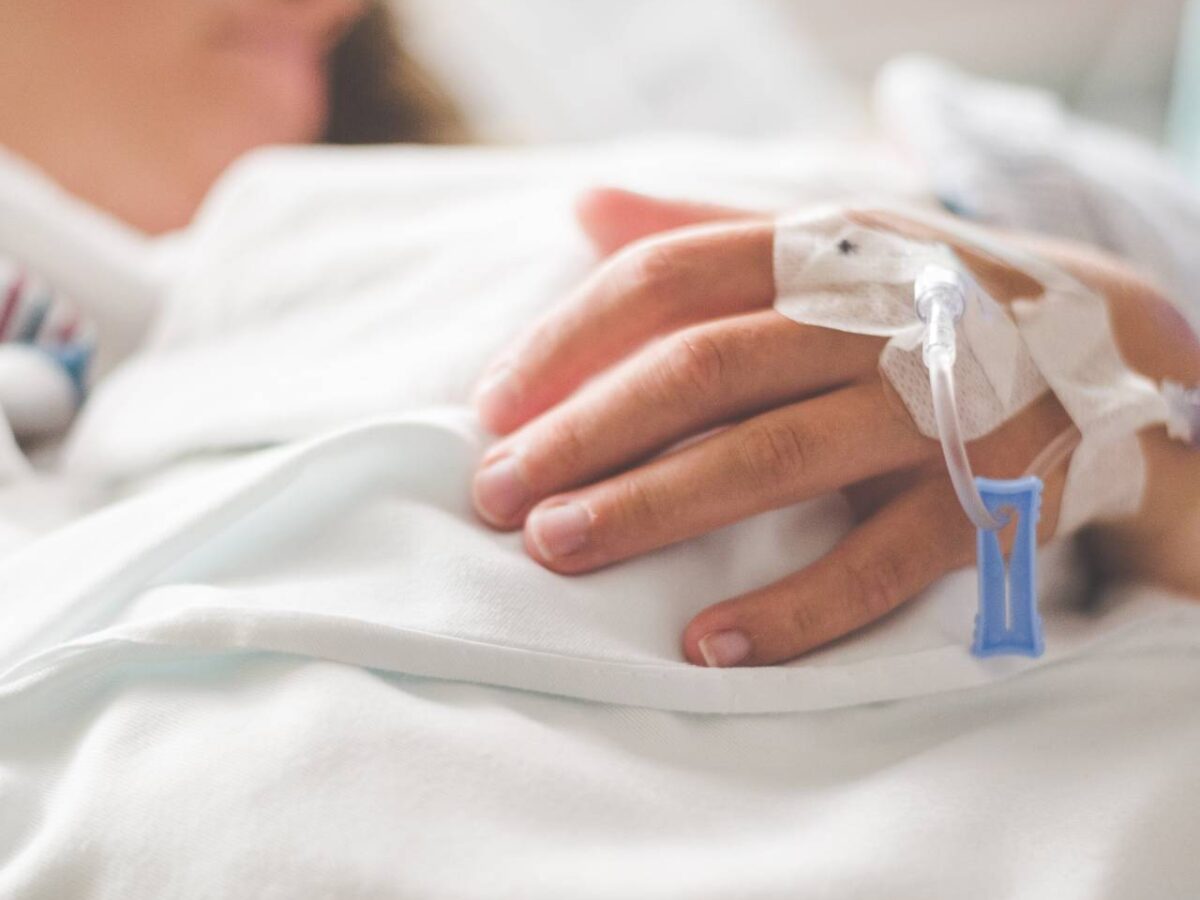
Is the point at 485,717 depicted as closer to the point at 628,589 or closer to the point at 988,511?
the point at 628,589

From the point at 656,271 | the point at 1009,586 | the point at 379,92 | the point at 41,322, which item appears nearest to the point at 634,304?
the point at 656,271

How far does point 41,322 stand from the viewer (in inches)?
31.8

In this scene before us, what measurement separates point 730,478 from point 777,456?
0.09 feet

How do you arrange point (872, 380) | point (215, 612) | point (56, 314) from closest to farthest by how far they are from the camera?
point (215, 612) → point (872, 380) → point (56, 314)

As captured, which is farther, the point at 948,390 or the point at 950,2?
the point at 950,2

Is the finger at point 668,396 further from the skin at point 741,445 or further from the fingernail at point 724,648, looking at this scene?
the fingernail at point 724,648

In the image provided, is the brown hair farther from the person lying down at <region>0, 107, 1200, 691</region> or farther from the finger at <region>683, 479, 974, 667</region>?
the finger at <region>683, 479, 974, 667</region>

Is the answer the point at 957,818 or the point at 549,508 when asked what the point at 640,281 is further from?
the point at 957,818

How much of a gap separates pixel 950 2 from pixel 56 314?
1488 mm

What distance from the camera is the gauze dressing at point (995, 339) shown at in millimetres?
519

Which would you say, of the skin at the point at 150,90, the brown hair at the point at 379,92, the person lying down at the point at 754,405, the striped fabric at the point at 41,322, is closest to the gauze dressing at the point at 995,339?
the person lying down at the point at 754,405

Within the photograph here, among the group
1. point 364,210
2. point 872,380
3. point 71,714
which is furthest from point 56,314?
point 872,380

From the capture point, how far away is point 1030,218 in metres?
0.85

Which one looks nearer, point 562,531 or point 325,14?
point 562,531
